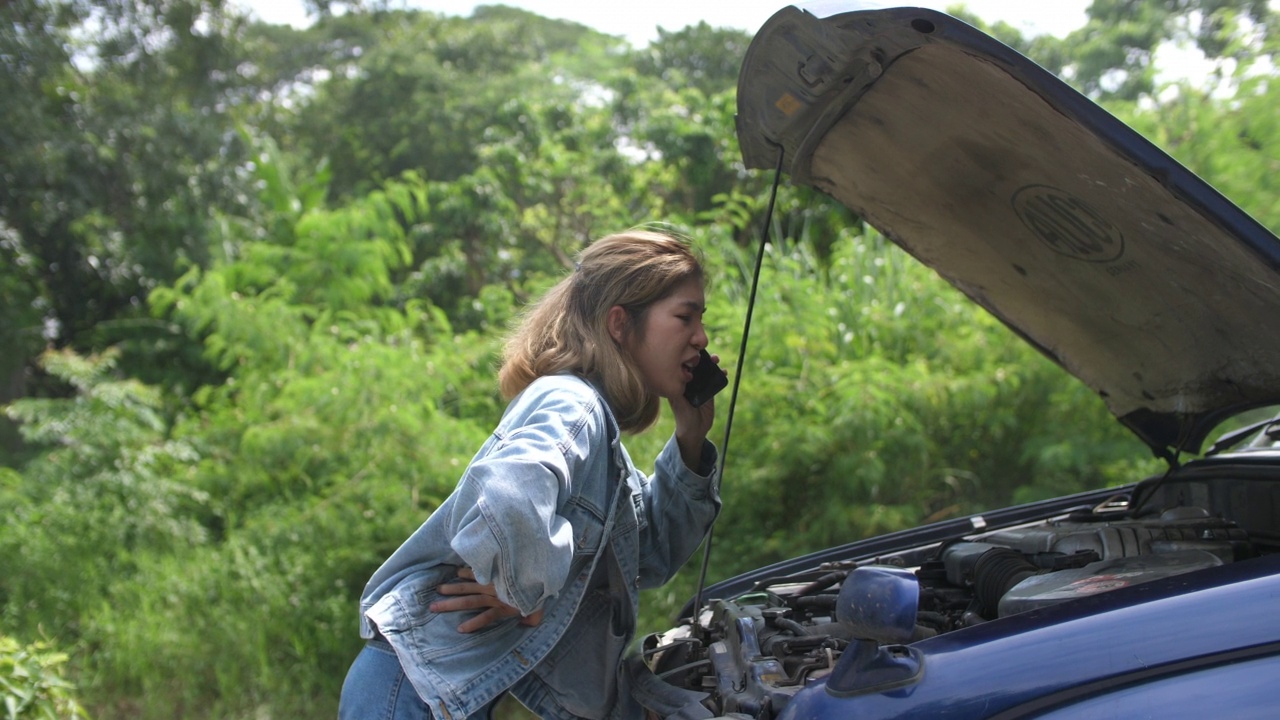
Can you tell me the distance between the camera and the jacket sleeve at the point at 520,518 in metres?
1.97

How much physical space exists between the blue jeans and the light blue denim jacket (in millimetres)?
64

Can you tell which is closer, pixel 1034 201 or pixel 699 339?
pixel 699 339

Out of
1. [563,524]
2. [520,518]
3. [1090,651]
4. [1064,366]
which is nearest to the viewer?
[1090,651]

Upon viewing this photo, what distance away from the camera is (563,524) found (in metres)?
2.09

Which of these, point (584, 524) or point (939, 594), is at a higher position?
point (584, 524)

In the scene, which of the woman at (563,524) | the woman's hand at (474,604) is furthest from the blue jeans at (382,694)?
the woman's hand at (474,604)

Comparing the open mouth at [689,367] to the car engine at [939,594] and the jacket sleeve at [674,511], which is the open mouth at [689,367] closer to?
the jacket sleeve at [674,511]

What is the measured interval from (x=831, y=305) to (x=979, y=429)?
3.74 ft

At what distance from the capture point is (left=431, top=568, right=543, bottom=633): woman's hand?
7.27 ft

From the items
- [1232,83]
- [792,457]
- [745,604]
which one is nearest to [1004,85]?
[745,604]

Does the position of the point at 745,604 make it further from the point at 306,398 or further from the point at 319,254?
the point at 319,254

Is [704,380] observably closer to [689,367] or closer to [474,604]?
[689,367]

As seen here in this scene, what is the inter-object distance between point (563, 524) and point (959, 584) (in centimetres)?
120

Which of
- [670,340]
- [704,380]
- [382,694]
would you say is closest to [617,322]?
[670,340]
